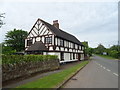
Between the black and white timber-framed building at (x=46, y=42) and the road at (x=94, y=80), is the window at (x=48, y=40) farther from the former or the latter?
the road at (x=94, y=80)

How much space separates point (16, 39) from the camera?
5112 centimetres

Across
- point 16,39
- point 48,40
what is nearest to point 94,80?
point 48,40

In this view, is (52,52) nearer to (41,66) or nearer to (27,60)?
(41,66)

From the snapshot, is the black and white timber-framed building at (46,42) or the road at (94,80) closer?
the road at (94,80)

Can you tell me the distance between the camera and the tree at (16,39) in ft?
166

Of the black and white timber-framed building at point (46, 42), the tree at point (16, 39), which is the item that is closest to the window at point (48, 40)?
the black and white timber-framed building at point (46, 42)

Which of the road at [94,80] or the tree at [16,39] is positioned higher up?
the tree at [16,39]

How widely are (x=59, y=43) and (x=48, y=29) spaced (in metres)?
3.74

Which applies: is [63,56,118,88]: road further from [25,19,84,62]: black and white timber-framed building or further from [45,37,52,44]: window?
[45,37,52,44]: window

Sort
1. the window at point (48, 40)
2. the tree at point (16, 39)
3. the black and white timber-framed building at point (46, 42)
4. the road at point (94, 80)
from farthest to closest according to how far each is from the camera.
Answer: the tree at point (16, 39) < the window at point (48, 40) < the black and white timber-framed building at point (46, 42) < the road at point (94, 80)

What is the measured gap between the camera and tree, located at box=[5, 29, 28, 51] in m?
50.5

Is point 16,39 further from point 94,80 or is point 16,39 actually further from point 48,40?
point 94,80

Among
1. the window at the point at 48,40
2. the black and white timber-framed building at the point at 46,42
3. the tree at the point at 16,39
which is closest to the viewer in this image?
the black and white timber-framed building at the point at 46,42

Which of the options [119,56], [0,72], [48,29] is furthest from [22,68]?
[119,56]
